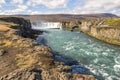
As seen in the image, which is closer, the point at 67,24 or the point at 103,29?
the point at 103,29

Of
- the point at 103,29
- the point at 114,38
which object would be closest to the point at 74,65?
the point at 114,38

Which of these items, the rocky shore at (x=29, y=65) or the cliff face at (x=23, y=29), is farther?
the cliff face at (x=23, y=29)

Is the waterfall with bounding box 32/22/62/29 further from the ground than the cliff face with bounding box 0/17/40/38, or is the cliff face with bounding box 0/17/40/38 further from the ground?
the cliff face with bounding box 0/17/40/38

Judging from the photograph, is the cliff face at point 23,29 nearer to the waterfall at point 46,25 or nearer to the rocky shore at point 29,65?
the rocky shore at point 29,65

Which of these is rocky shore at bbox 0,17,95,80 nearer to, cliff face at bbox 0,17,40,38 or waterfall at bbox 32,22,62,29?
cliff face at bbox 0,17,40,38

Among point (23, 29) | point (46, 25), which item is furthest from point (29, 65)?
point (46, 25)

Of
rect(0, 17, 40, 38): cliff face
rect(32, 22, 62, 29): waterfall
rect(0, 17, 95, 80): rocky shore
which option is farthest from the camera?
rect(32, 22, 62, 29): waterfall

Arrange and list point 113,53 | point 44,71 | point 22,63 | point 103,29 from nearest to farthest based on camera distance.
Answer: point 44,71
point 22,63
point 113,53
point 103,29

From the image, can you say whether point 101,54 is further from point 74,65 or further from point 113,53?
point 74,65

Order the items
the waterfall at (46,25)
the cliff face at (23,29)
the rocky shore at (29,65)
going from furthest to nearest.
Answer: the waterfall at (46,25) < the cliff face at (23,29) < the rocky shore at (29,65)

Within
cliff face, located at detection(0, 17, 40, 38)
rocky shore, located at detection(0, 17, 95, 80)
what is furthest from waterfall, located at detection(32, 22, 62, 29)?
rocky shore, located at detection(0, 17, 95, 80)

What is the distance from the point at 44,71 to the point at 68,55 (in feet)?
79.7

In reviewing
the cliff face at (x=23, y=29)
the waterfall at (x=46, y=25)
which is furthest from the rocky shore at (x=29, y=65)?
the waterfall at (x=46, y=25)

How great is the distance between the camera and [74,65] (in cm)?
4538
